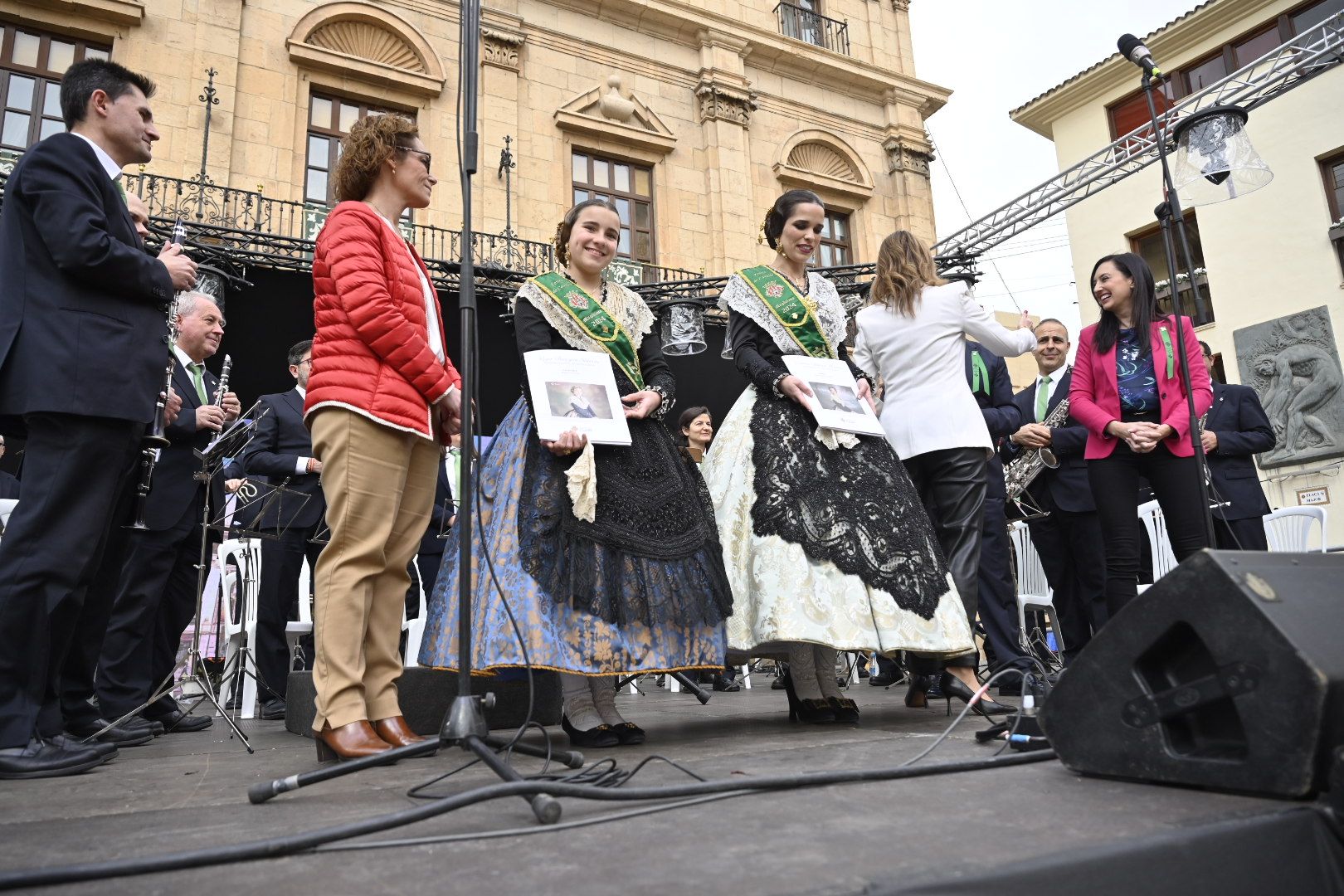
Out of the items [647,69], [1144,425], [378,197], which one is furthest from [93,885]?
[647,69]

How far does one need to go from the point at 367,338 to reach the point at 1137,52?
10.1 feet

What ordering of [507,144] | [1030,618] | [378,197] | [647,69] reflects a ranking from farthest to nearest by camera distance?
[647,69] < [507,144] < [1030,618] < [378,197]

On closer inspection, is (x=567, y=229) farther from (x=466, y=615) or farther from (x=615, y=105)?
(x=615, y=105)

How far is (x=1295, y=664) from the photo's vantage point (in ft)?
4.13

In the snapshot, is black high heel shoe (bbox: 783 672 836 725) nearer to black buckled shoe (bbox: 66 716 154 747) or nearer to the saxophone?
the saxophone

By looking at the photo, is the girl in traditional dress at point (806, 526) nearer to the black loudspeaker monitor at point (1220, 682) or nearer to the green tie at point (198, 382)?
the black loudspeaker monitor at point (1220, 682)

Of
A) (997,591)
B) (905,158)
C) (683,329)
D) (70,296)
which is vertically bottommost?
(997,591)

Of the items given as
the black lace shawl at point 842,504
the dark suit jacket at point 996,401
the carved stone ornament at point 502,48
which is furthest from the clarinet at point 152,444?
the carved stone ornament at point 502,48

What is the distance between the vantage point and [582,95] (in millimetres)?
13438

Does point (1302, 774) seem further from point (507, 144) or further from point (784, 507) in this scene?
point (507, 144)

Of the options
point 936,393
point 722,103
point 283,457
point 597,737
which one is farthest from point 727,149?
point 597,737

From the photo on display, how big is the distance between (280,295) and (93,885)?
10.2 m

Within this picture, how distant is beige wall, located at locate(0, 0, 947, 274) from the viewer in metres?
10.9

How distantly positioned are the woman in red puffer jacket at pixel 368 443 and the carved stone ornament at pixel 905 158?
14.5 meters
